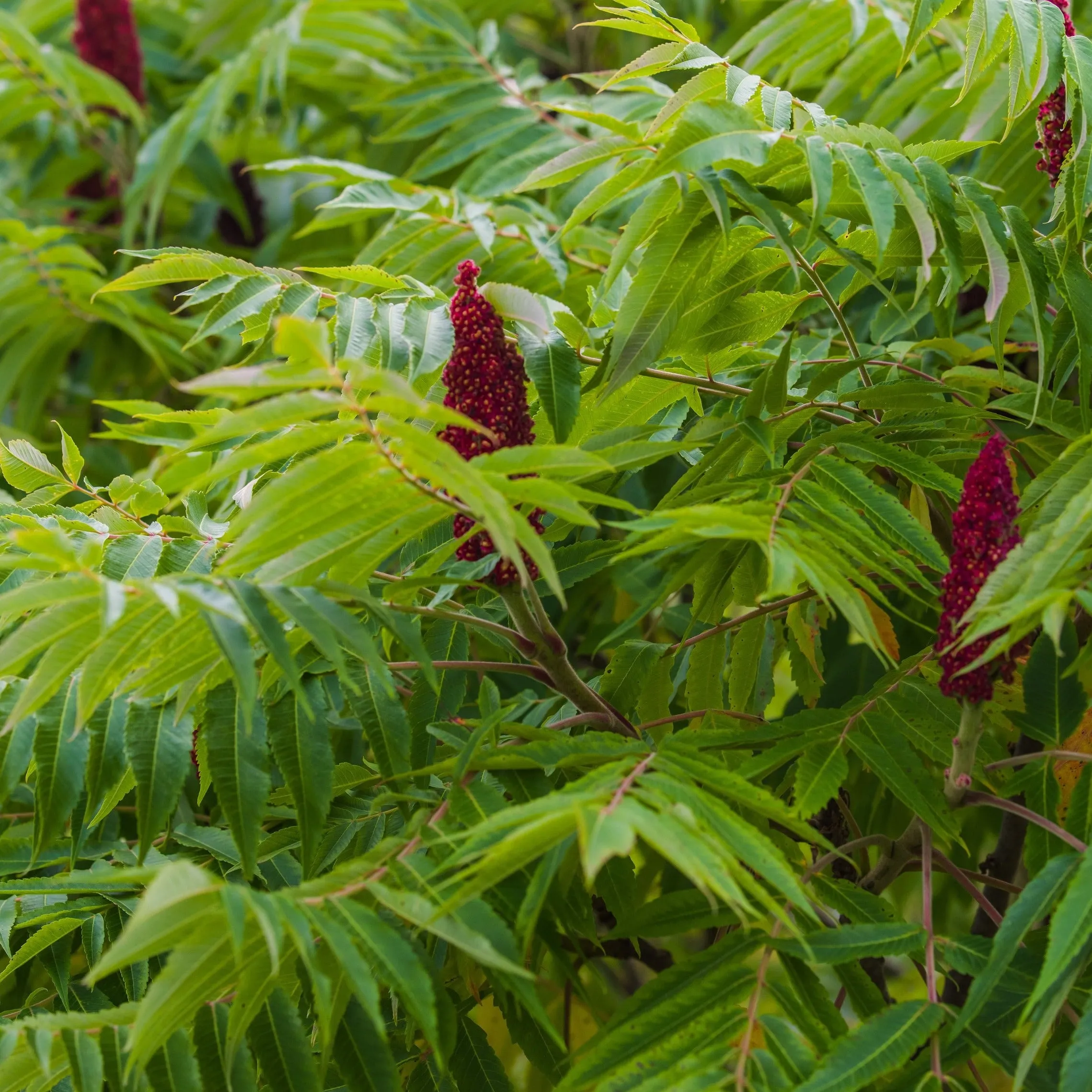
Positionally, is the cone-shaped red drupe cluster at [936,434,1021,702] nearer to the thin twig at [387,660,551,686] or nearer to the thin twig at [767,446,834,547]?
the thin twig at [767,446,834,547]

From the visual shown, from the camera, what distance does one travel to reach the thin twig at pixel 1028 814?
955mm

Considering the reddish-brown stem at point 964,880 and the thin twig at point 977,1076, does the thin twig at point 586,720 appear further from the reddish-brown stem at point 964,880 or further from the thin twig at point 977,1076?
the thin twig at point 977,1076

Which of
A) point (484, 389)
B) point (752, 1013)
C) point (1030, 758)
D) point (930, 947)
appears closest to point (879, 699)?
point (1030, 758)

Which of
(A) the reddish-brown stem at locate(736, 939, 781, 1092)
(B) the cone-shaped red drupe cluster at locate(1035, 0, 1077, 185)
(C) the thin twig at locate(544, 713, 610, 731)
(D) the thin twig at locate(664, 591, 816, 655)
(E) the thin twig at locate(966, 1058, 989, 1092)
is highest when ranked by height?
(B) the cone-shaped red drupe cluster at locate(1035, 0, 1077, 185)

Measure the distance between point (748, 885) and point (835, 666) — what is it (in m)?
1.17

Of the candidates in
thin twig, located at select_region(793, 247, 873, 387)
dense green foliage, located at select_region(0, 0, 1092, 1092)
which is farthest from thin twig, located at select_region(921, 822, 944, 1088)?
thin twig, located at select_region(793, 247, 873, 387)

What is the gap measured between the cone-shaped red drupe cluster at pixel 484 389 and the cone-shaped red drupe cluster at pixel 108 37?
93.4 inches

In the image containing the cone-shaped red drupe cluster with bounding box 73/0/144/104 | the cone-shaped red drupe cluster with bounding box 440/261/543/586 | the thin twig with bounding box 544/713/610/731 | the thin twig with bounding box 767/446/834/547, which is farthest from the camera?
the cone-shaped red drupe cluster with bounding box 73/0/144/104

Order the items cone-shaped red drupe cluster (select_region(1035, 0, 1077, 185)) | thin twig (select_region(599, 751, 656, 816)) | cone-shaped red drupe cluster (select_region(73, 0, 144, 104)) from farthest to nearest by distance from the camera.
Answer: cone-shaped red drupe cluster (select_region(73, 0, 144, 104)), cone-shaped red drupe cluster (select_region(1035, 0, 1077, 185)), thin twig (select_region(599, 751, 656, 816))

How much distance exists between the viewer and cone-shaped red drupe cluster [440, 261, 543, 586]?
1066mm

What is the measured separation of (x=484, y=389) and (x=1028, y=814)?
0.59m

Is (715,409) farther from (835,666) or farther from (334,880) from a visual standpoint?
(835,666)

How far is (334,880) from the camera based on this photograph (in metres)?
0.93

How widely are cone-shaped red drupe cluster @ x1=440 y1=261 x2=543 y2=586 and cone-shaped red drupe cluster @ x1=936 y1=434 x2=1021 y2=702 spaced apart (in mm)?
369
